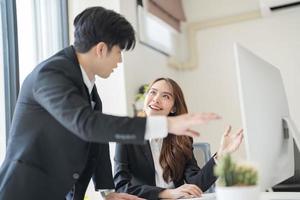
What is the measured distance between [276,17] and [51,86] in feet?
8.98

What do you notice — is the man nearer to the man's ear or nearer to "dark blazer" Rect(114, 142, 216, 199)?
the man's ear

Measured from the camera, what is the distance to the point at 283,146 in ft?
3.92

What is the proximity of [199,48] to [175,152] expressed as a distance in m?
2.00

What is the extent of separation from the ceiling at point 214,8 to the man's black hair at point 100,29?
248 cm

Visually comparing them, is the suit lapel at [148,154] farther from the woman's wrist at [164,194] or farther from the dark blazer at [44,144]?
the dark blazer at [44,144]

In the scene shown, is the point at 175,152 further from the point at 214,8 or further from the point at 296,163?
the point at 214,8

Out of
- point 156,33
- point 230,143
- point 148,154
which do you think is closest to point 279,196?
point 230,143

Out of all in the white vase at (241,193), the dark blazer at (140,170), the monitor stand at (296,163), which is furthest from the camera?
the dark blazer at (140,170)

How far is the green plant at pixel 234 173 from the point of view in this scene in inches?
28.2

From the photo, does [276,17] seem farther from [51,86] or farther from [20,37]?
[51,86]

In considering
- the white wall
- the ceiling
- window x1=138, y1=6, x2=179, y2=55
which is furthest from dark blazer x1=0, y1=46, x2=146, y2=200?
the ceiling

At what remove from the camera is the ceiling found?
3379mm

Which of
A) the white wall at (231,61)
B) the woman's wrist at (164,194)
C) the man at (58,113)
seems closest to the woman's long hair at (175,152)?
the woman's wrist at (164,194)

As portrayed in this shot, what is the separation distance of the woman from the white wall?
1.68 m
